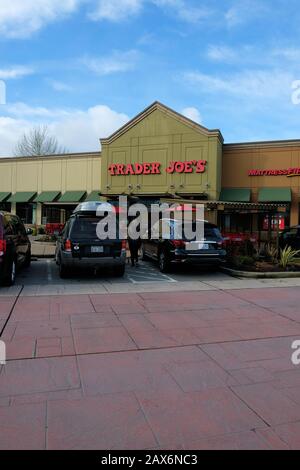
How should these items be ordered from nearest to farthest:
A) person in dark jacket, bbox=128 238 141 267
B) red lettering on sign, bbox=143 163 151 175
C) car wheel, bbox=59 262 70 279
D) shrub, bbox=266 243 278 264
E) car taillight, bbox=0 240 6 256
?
car taillight, bbox=0 240 6 256, car wheel, bbox=59 262 70 279, person in dark jacket, bbox=128 238 141 267, shrub, bbox=266 243 278 264, red lettering on sign, bbox=143 163 151 175

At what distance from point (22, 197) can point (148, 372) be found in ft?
97.7

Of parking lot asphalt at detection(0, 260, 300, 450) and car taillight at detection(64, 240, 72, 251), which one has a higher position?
car taillight at detection(64, 240, 72, 251)

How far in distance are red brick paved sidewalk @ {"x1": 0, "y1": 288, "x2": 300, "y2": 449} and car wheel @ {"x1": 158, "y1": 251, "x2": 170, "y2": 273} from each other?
4226 mm

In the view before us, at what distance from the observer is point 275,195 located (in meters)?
25.0

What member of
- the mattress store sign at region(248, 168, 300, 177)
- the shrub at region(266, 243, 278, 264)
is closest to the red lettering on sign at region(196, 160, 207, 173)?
the mattress store sign at region(248, 168, 300, 177)

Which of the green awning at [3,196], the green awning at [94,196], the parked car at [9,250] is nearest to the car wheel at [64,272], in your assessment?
the parked car at [9,250]

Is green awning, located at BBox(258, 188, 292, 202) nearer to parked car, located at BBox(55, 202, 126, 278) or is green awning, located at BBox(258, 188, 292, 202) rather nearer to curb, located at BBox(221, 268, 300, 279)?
curb, located at BBox(221, 268, 300, 279)

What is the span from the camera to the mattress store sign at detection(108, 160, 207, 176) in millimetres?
25422

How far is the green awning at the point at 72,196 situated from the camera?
29.4 metres

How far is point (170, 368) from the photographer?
440cm

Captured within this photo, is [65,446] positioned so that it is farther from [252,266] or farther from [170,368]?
[252,266]

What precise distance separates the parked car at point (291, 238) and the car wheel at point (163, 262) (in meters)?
7.41

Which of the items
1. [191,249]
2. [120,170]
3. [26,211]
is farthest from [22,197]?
[191,249]

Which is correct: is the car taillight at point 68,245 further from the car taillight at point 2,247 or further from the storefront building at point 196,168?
the storefront building at point 196,168
